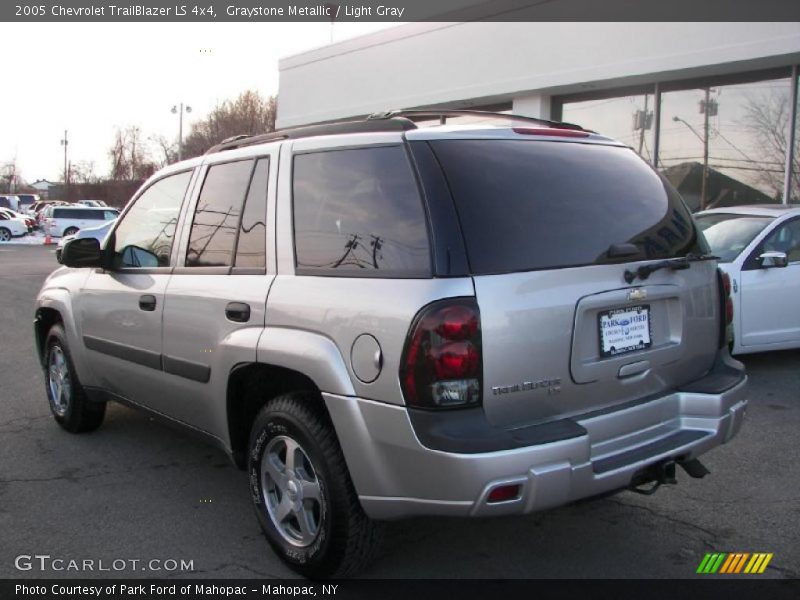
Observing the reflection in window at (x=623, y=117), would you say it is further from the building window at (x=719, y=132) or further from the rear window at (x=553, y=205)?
the rear window at (x=553, y=205)

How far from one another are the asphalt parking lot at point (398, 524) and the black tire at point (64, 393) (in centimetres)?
13

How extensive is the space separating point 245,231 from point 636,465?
209 cm

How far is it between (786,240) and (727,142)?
6378 millimetres

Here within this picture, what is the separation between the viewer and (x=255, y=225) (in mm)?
3627

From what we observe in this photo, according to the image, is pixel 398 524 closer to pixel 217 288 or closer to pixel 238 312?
pixel 238 312

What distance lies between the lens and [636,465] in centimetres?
298

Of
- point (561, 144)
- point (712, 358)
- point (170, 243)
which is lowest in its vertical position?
point (712, 358)

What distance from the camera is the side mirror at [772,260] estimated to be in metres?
6.95

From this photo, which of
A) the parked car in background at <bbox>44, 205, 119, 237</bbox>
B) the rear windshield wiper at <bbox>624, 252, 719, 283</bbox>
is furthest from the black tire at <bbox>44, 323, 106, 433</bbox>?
the parked car in background at <bbox>44, 205, 119, 237</bbox>

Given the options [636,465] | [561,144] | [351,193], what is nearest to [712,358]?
[636,465]

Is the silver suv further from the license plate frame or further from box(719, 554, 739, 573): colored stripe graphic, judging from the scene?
box(719, 554, 739, 573): colored stripe graphic

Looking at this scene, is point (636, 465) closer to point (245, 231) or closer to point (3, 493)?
point (245, 231)

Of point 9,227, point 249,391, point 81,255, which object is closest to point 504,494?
point 249,391

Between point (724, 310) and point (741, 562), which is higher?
point (724, 310)
